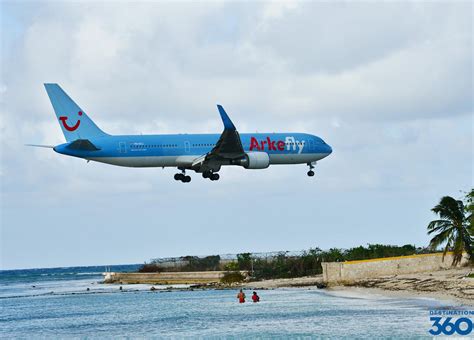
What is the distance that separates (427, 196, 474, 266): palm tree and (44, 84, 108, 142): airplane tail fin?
25.2m

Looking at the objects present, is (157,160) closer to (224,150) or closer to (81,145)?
(224,150)

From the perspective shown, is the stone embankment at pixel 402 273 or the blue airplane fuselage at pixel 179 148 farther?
the blue airplane fuselage at pixel 179 148

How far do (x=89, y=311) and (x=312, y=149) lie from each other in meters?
21.5

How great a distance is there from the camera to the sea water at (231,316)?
48.9 meters

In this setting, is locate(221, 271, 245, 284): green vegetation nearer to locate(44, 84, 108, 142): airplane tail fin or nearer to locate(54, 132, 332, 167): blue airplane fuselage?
locate(54, 132, 332, 167): blue airplane fuselage

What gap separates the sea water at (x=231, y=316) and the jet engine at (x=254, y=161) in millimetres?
9923

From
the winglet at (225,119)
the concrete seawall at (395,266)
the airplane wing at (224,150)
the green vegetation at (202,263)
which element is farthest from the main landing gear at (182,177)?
the green vegetation at (202,263)

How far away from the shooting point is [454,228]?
67.7m

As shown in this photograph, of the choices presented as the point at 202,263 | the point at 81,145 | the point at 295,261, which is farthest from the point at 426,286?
the point at 202,263

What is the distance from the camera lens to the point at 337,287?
73062mm

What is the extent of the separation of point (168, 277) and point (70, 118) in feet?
139

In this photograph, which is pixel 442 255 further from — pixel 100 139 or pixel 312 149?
pixel 100 139

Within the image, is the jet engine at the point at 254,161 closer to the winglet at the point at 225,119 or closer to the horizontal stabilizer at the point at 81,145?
the winglet at the point at 225,119

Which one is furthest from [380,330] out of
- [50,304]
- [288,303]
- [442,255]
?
[50,304]
